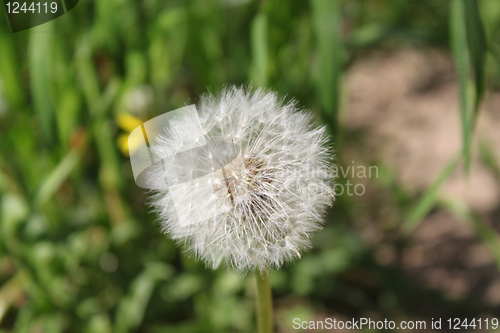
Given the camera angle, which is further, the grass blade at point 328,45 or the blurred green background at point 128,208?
the blurred green background at point 128,208

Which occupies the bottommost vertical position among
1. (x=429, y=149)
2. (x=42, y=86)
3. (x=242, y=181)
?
(x=429, y=149)

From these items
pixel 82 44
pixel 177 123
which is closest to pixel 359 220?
pixel 177 123

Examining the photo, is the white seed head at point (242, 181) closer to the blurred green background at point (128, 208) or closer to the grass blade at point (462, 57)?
the grass blade at point (462, 57)

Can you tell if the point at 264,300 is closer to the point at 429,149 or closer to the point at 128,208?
the point at 128,208

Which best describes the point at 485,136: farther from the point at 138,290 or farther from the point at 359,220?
the point at 138,290

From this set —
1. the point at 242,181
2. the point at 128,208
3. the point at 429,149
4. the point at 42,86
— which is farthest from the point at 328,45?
the point at 429,149

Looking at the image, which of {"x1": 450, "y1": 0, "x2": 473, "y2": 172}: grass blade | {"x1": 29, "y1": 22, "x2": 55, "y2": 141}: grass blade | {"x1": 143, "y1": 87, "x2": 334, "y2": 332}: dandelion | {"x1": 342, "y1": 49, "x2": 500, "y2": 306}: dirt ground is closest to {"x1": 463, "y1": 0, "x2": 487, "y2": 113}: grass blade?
{"x1": 450, "y1": 0, "x2": 473, "y2": 172}: grass blade

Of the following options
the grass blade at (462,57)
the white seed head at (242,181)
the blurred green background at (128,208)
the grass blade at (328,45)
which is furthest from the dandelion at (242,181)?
the blurred green background at (128,208)
